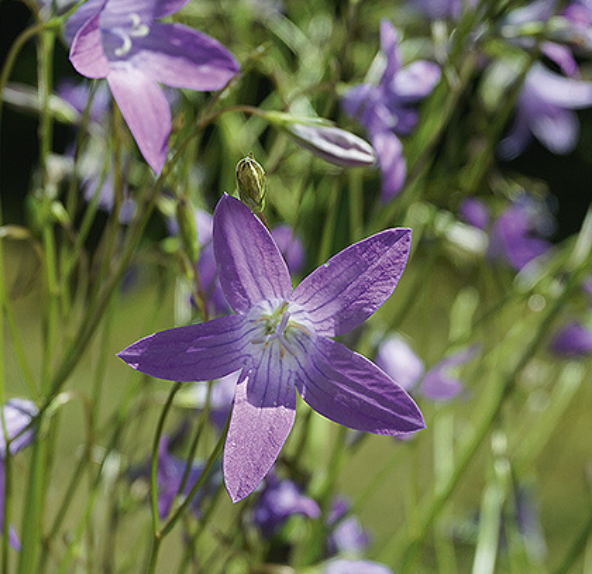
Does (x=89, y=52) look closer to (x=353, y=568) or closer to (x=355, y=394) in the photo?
(x=355, y=394)

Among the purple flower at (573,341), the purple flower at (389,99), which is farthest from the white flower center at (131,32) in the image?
the purple flower at (573,341)

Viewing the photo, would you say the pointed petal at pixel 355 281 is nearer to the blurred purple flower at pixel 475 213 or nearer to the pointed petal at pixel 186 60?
the pointed petal at pixel 186 60

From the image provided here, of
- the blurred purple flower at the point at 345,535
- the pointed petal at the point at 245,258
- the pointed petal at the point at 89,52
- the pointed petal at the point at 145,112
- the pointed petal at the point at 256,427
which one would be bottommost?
the blurred purple flower at the point at 345,535

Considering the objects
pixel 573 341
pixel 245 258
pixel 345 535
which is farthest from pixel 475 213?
pixel 245 258

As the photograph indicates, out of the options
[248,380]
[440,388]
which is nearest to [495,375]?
[440,388]

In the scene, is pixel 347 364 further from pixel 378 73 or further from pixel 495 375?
pixel 495 375

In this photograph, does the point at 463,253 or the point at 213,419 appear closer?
the point at 213,419
